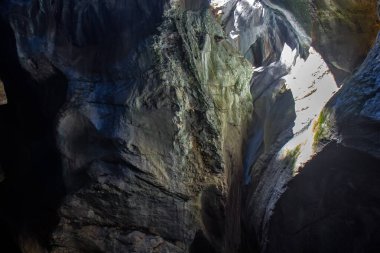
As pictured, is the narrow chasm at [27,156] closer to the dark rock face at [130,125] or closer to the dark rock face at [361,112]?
the dark rock face at [130,125]

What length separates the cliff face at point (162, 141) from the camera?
6.25m

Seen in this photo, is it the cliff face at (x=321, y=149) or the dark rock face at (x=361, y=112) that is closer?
the dark rock face at (x=361, y=112)

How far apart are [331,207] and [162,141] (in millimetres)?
3542

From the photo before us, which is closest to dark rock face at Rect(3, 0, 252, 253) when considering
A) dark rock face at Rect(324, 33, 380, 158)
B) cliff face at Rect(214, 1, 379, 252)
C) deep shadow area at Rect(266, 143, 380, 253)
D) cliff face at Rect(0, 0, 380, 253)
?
cliff face at Rect(0, 0, 380, 253)

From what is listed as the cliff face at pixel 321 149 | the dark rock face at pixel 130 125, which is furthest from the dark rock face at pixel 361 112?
the dark rock face at pixel 130 125

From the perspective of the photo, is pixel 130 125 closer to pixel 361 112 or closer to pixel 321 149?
pixel 321 149

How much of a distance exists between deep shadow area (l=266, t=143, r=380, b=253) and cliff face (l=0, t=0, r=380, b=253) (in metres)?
0.02

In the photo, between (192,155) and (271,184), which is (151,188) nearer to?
(192,155)

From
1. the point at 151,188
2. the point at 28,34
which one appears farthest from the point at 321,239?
the point at 28,34

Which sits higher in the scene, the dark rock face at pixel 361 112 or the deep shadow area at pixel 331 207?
the dark rock face at pixel 361 112

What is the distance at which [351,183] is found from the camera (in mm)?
6254

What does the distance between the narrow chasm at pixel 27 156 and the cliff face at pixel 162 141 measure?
0.14 feet

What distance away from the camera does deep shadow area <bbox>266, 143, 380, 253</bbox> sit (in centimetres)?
607

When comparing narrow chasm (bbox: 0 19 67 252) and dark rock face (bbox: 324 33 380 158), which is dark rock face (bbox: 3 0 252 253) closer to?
narrow chasm (bbox: 0 19 67 252)
